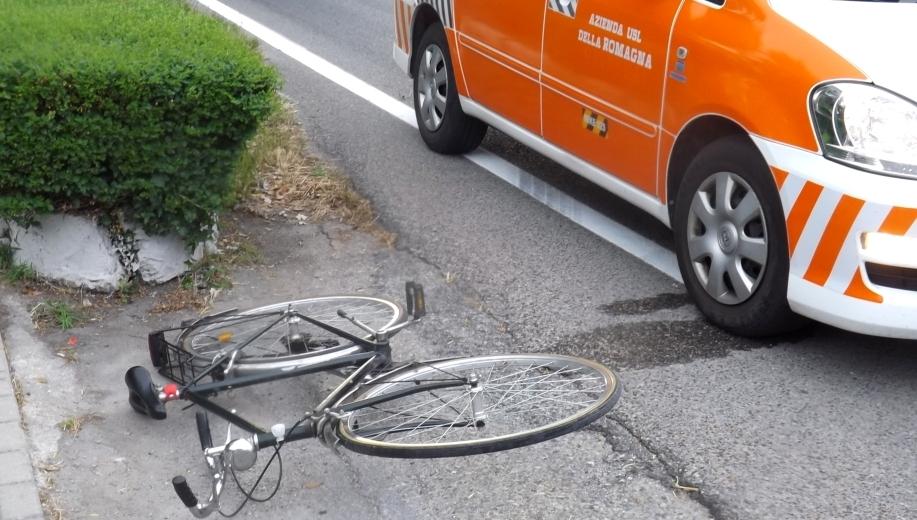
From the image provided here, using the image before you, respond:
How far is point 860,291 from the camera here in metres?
4.42

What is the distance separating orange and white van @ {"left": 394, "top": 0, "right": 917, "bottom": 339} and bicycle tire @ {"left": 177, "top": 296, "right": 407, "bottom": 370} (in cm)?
144

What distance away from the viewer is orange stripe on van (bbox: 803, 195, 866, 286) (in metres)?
4.33

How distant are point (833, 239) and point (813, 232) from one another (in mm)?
86

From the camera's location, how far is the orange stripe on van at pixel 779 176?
455 centimetres

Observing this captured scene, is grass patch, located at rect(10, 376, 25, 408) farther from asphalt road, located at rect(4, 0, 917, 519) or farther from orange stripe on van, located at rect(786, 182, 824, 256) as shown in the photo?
orange stripe on van, located at rect(786, 182, 824, 256)

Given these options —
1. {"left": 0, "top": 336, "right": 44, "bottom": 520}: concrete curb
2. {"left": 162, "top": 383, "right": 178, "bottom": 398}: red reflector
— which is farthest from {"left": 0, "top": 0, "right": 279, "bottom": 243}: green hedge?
{"left": 162, "top": 383, "right": 178, "bottom": 398}: red reflector

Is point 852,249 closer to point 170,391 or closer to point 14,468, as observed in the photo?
point 170,391

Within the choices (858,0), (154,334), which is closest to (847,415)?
(858,0)

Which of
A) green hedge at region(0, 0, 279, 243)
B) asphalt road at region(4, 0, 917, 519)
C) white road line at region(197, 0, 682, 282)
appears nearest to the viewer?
asphalt road at region(4, 0, 917, 519)

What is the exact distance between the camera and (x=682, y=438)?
4.26m

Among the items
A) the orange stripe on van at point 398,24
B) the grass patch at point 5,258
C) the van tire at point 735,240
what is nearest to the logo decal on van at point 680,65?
the van tire at point 735,240

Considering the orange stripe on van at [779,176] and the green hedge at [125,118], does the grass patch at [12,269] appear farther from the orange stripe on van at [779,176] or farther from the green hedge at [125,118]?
the orange stripe on van at [779,176]

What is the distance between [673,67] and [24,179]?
276 cm

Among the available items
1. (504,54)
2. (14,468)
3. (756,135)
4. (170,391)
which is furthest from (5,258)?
(756,135)
